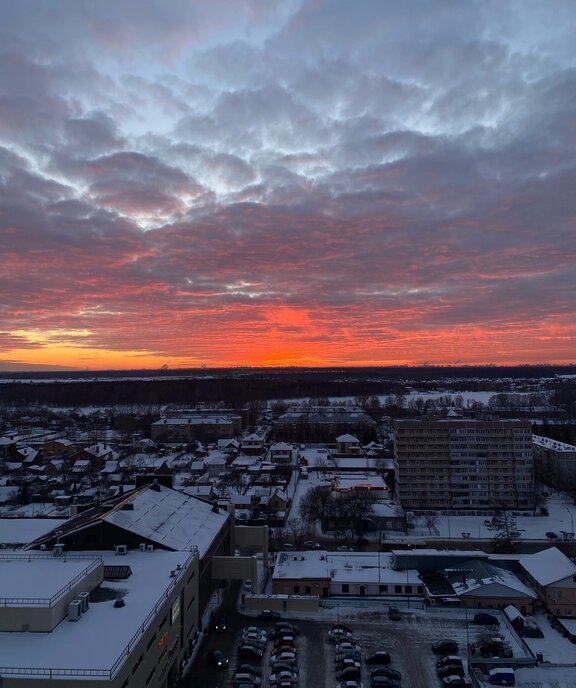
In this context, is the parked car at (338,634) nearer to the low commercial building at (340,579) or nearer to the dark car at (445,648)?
the dark car at (445,648)

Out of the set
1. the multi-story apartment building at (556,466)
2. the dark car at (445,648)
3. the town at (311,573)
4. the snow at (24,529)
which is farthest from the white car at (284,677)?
the multi-story apartment building at (556,466)

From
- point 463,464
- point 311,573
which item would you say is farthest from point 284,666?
Answer: point 463,464

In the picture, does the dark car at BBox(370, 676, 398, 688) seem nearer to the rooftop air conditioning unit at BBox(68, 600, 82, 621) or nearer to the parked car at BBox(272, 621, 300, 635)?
the parked car at BBox(272, 621, 300, 635)

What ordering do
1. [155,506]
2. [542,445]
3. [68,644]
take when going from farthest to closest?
[542,445] → [155,506] → [68,644]

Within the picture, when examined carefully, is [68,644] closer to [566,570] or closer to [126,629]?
[126,629]

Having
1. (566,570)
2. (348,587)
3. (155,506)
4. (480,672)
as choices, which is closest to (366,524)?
(348,587)
